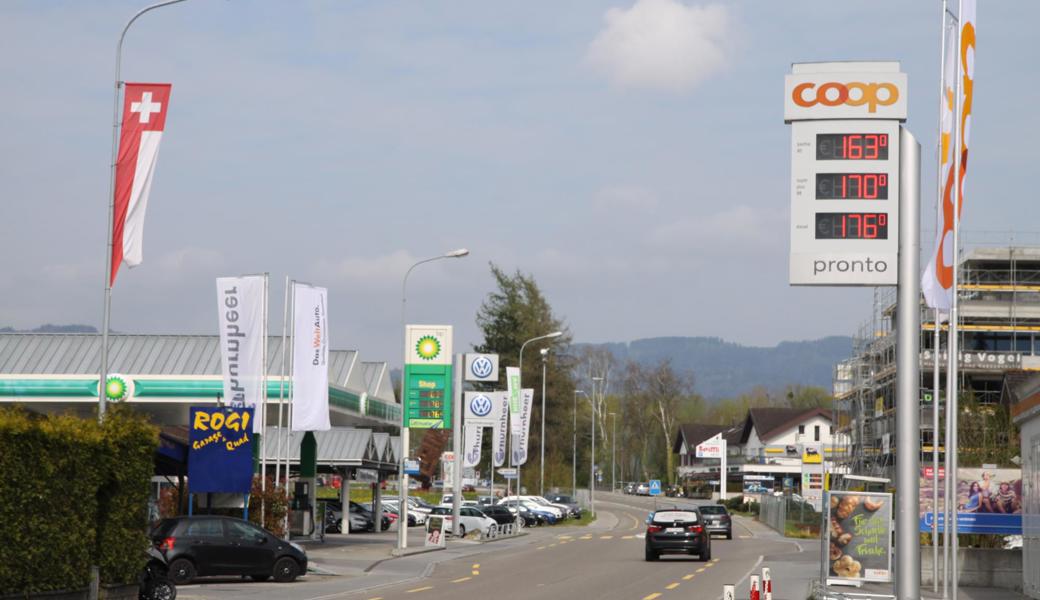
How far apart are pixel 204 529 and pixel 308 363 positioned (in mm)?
8671

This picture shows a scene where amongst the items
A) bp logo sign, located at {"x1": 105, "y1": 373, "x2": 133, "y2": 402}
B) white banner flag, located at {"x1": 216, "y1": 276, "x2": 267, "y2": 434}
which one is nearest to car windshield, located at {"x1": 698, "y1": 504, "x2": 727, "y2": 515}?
bp logo sign, located at {"x1": 105, "y1": 373, "x2": 133, "y2": 402}

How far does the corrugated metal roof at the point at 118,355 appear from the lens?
49812mm

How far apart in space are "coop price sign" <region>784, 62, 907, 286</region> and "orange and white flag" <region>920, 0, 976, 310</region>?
188 inches

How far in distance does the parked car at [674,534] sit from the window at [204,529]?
14934 millimetres

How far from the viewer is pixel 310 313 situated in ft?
120

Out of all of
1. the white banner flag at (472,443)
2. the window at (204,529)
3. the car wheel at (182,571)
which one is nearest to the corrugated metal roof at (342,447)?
the white banner flag at (472,443)

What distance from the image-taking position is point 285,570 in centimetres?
2928

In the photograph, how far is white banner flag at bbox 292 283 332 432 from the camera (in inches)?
1421

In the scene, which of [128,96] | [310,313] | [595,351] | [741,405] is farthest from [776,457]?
[128,96]

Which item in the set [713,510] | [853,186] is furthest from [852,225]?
[713,510]

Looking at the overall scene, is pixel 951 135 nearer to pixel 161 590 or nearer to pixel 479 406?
pixel 161 590

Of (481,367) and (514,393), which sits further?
(514,393)

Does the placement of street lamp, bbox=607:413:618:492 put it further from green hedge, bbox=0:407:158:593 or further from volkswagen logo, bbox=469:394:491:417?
green hedge, bbox=0:407:158:593

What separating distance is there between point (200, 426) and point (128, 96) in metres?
10.0
